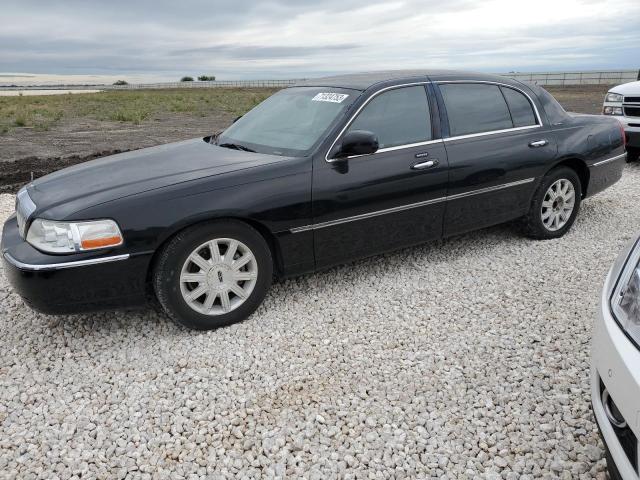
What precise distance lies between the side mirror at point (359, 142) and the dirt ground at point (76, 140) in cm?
635

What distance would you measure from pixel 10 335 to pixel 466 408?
119 inches

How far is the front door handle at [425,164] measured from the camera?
4160 millimetres

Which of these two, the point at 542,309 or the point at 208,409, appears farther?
the point at 542,309

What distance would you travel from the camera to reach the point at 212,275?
3.50m

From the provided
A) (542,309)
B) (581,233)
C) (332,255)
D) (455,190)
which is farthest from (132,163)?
(581,233)

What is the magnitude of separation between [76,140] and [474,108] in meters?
13.0

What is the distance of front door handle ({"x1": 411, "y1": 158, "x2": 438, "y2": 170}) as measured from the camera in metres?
4.16

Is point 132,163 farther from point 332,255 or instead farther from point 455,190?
point 455,190

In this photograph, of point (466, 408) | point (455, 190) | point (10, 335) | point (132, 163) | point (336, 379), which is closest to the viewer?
point (466, 408)

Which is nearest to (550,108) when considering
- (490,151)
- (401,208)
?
(490,151)

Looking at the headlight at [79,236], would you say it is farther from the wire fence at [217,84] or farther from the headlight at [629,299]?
the wire fence at [217,84]

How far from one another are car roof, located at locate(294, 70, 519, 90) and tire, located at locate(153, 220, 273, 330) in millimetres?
1610

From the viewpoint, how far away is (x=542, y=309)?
12.7 ft

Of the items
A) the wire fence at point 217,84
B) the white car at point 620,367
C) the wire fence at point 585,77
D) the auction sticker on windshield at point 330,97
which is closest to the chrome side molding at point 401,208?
the auction sticker on windshield at point 330,97
